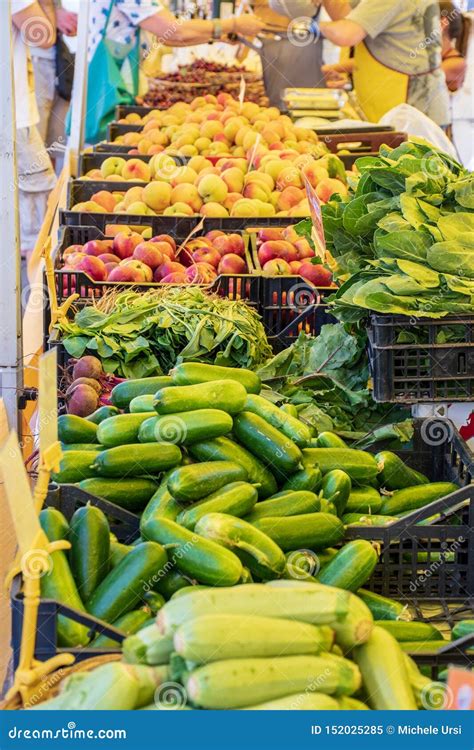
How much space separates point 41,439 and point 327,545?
612 millimetres

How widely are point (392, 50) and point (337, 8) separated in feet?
1.80

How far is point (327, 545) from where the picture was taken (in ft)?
6.32

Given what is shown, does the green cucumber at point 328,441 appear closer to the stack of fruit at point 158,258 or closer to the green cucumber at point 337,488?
the green cucumber at point 337,488

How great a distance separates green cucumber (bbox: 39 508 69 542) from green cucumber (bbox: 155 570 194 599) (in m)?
0.20

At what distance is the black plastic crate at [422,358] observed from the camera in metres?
2.31

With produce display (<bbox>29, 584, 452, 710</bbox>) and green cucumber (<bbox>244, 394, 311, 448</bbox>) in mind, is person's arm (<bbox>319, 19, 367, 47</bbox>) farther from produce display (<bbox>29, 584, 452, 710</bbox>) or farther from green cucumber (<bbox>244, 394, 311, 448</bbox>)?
produce display (<bbox>29, 584, 452, 710</bbox>)

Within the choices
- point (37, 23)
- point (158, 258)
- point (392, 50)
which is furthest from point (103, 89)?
point (158, 258)

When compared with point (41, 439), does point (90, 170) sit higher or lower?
higher

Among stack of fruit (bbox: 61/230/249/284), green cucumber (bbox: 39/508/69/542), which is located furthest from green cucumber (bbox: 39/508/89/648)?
stack of fruit (bbox: 61/230/249/284)

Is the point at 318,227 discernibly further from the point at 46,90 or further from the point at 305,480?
the point at 46,90

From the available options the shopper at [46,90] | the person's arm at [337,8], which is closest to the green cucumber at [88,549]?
the person's arm at [337,8]
